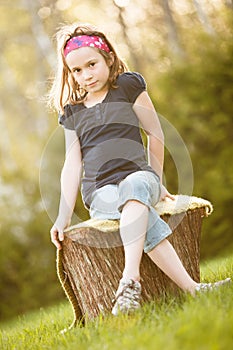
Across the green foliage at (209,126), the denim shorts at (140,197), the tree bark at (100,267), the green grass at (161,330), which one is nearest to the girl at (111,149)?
the denim shorts at (140,197)

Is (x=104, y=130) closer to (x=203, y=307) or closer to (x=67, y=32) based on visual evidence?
(x=67, y=32)

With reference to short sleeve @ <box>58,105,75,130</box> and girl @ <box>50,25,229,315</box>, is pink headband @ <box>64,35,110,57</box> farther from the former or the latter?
short sleeve @ <box>58,105,75,130</box>

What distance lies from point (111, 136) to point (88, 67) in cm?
38

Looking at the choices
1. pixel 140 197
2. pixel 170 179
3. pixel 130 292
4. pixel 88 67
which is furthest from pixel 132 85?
pixel 170 179

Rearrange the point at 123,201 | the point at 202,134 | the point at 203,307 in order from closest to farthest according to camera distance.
Result: the point at 203,307 → the point at 123,201 → the point at 202,134

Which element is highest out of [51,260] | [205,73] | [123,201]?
[205,73]

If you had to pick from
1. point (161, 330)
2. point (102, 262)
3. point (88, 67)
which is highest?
point (88, 67)

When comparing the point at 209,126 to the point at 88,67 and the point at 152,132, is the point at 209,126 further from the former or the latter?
the point at 88,67

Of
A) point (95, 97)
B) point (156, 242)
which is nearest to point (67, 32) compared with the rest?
point (95, 97)

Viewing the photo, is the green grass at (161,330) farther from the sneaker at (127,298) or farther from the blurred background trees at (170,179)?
the blurred background trees at (170,179)

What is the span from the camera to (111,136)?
3314mm

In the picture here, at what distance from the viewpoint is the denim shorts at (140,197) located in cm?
301

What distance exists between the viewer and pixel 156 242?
303 cm

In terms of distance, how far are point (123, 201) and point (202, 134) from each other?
14.3 ft
